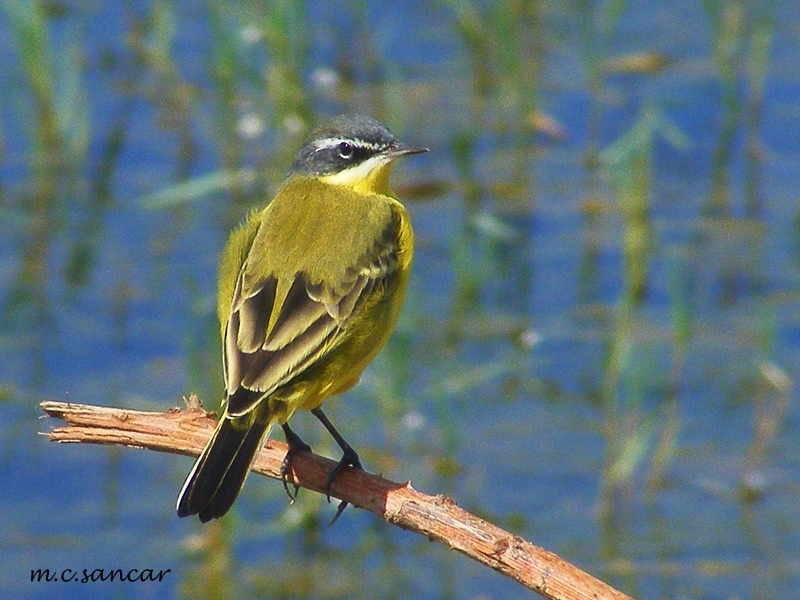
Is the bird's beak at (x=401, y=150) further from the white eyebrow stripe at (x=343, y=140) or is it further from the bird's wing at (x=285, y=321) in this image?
the bird's wing at (x=285, y=321)

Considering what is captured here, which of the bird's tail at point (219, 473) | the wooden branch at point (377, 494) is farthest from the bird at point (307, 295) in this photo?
the wooden branch at point (377, 494)

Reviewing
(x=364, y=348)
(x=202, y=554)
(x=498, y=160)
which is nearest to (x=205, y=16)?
(x=498, y=160)

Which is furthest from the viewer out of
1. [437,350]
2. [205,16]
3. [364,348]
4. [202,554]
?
[205,16]

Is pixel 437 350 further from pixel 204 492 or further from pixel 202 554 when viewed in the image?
pixel 204 492

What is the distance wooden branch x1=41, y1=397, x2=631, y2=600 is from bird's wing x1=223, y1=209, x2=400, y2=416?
11.4 inches

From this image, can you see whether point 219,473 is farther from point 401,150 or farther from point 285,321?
point 401,150

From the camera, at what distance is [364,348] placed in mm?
7582

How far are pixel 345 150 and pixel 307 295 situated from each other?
53.7 inches

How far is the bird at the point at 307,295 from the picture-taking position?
692 centimetres

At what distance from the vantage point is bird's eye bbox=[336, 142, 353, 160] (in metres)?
8.68

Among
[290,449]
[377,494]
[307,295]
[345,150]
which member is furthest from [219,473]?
[345,150]

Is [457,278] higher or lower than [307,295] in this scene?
lower

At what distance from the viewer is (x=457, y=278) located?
519 inches

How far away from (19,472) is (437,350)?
301 cm
